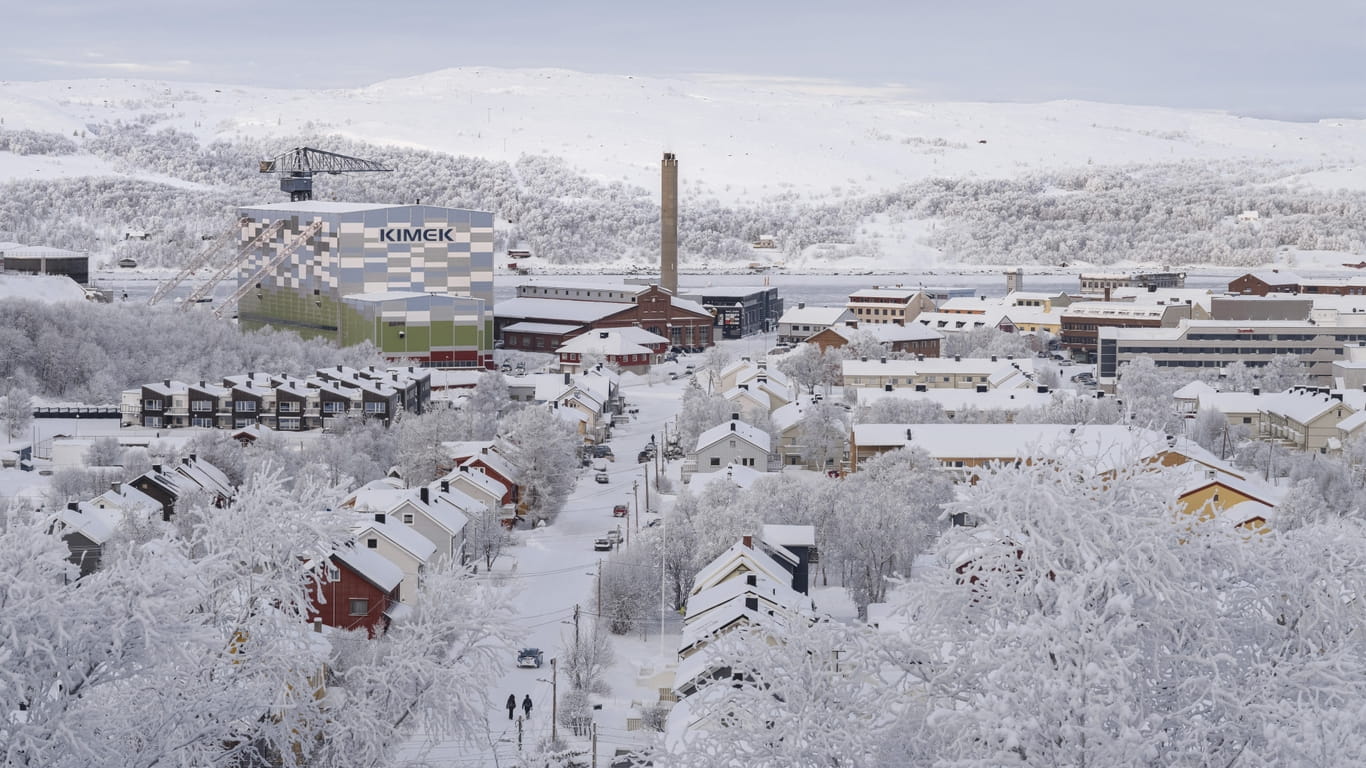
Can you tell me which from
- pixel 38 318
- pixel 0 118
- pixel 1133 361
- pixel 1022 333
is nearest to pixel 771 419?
pixel 1133 361

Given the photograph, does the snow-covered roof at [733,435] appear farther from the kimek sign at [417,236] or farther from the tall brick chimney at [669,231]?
the tall brick chimney at [669,231]

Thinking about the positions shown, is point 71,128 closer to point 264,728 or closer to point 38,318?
point 38,318

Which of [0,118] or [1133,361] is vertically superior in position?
[0,118]

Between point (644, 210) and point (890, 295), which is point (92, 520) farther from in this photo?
point (644, 210)

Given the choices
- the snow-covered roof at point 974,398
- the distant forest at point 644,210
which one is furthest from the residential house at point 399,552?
the distant forest at point 644,210

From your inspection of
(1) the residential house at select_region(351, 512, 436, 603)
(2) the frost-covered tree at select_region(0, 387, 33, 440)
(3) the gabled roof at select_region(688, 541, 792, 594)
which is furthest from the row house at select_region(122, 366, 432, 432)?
(3) the gabled roof at select_region(688, 541, 792, 594)

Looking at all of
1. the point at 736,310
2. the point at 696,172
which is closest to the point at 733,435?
the point at 736,310
